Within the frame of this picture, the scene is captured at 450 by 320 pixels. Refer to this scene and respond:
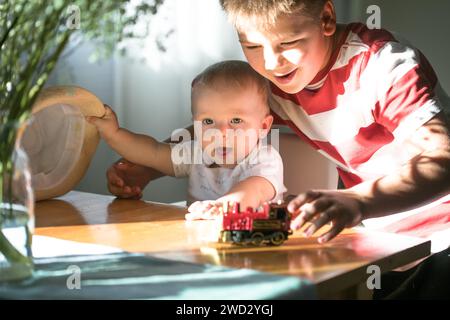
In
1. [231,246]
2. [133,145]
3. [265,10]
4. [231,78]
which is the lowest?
[231,246]

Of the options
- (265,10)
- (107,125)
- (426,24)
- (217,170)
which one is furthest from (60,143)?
(426,24)

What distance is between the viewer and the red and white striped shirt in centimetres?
125

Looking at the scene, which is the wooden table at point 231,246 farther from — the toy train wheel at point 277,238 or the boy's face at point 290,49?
the boy's face at point 290,49

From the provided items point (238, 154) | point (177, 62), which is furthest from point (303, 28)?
point (177, 62)

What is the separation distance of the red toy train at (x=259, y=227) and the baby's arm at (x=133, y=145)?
0.44 metres

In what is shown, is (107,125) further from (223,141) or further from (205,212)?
(205,212)

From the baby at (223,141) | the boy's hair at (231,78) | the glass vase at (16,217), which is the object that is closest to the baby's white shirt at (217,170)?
the baby at (223,141)

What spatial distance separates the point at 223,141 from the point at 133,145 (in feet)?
0.61

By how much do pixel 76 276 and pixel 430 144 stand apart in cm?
61

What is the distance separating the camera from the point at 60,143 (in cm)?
136

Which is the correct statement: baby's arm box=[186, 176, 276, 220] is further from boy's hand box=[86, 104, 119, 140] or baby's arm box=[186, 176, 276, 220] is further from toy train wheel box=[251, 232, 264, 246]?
boy's hand box=[86, 104, 119, 140]

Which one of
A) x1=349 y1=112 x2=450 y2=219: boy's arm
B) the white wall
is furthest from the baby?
the white wall

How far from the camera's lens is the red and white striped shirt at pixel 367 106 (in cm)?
125

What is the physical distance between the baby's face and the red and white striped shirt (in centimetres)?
13
